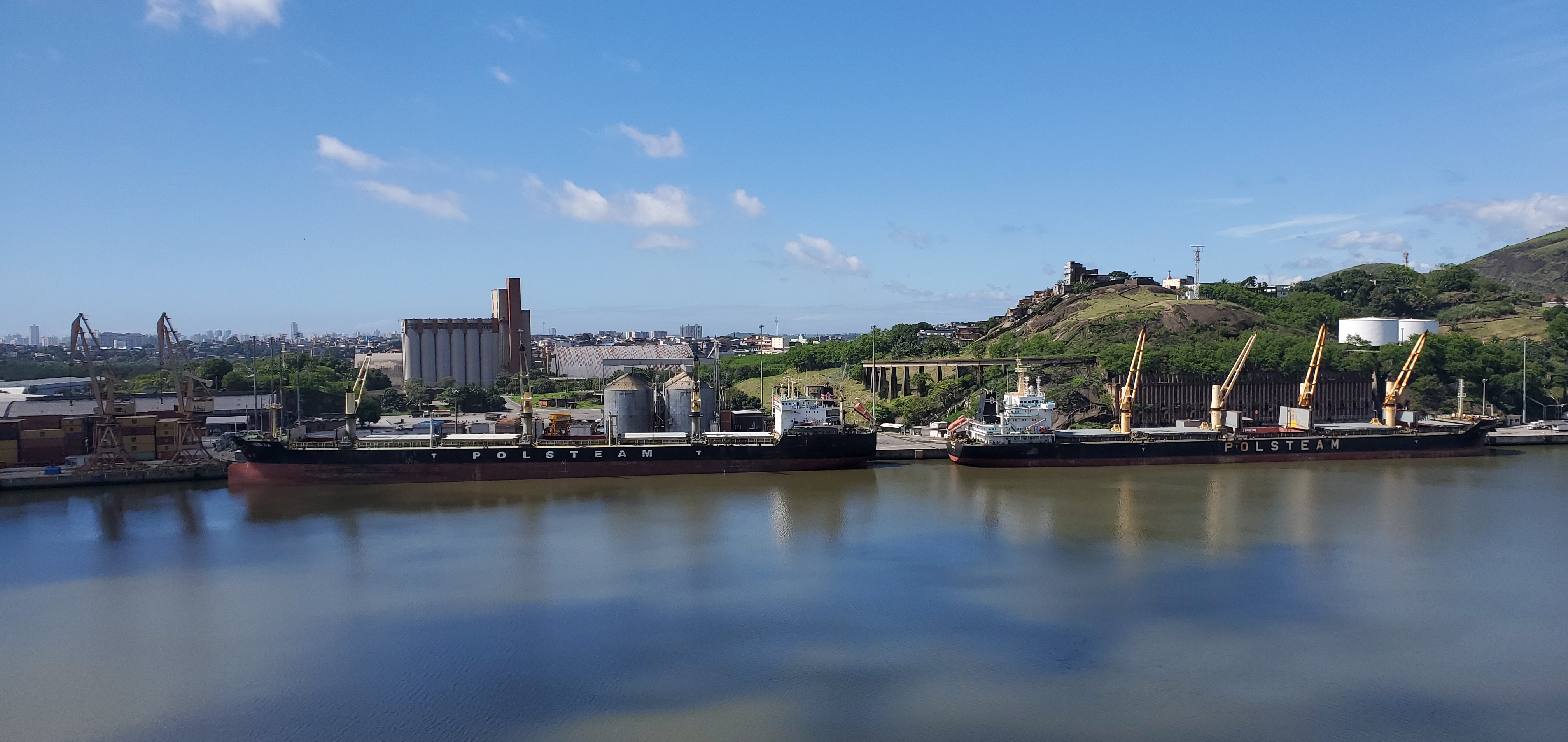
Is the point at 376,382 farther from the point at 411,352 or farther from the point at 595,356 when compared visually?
the point at 595,356

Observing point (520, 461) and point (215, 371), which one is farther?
point (215, 371)

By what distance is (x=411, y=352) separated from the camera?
6512 centimetres

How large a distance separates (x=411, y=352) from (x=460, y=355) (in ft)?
11.2

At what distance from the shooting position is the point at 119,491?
24.6 meters

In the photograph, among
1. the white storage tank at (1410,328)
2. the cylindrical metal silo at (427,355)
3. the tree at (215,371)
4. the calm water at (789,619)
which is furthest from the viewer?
the cylindrical metal silo at (427,355)

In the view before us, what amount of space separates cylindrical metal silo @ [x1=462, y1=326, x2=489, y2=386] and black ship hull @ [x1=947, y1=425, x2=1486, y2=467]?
46.7 m

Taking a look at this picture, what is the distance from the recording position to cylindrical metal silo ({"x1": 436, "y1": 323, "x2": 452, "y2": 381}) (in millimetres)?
65750

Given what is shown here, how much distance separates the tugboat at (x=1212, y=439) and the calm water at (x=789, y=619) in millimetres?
5830

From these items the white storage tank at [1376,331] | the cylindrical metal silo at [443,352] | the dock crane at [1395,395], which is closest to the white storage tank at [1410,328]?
the white storage tank at [1376,331]

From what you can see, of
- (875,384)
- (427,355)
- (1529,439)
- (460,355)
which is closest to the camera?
(1529,439)

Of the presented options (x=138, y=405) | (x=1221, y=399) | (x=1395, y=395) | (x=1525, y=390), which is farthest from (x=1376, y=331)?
(x=138, y=405)

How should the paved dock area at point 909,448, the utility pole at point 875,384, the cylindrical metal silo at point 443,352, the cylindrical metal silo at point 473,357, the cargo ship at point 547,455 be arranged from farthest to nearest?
the cylindrical metal silo at point 473,357
the cylindrical metal silo at point 443,352
the utility pole at point 875,384
the paved dock area at point 909,448
the cargo ship at point 547,455

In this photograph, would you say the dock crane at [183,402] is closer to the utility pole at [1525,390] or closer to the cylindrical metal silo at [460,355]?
the cylindrical metal silo at [460,355]

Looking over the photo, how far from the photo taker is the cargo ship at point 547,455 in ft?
85.0
